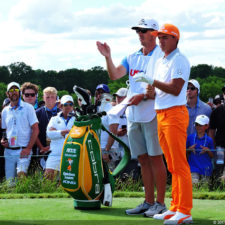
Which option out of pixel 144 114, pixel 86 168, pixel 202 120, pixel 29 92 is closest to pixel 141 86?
pixel 144 114

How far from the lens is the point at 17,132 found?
34.2ft

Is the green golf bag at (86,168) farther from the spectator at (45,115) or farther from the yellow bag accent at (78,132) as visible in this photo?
the spectator at (45,115)

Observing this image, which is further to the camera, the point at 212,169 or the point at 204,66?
the point at 204,66

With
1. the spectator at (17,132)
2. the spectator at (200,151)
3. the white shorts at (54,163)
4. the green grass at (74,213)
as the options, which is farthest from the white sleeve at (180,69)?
the spectator at (17,132)

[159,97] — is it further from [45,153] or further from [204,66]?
[204,66]

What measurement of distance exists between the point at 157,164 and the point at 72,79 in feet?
180

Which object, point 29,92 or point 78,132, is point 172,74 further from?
point 29,92

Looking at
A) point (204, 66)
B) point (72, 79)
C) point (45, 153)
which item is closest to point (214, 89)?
point (204, 66)

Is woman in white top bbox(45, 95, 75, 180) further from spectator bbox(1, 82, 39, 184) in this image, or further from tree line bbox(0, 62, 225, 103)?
tree line bbox(0, 62, 225, 103)

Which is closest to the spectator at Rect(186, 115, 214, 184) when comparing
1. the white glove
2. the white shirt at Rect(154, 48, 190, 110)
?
the white shirt at Rect(154, 48, 190, 110)

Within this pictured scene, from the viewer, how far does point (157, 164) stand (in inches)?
262

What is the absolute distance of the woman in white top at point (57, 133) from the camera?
9.89 meters

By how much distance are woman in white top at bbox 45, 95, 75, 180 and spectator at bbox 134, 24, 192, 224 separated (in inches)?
156

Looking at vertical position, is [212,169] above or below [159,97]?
below
